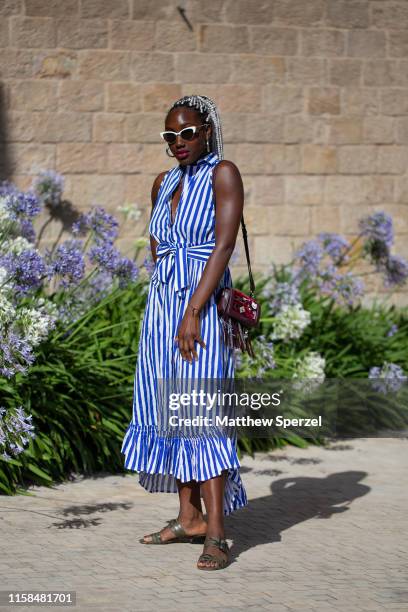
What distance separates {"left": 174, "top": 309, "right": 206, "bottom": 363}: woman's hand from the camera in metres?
4.75

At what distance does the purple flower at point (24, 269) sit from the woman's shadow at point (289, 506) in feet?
5.02

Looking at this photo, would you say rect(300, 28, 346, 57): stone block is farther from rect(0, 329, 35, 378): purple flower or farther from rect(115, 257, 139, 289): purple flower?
rect(0, 329, 35, 378): purple flower

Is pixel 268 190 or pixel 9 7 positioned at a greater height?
pixel 9 7

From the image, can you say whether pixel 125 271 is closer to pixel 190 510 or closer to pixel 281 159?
pixel 190 510

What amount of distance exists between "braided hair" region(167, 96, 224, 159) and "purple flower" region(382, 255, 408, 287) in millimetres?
4022

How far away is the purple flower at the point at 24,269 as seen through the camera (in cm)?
576

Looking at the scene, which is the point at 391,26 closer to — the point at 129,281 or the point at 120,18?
the point at 120,18

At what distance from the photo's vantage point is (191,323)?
475cm

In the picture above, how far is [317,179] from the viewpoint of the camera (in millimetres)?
10398

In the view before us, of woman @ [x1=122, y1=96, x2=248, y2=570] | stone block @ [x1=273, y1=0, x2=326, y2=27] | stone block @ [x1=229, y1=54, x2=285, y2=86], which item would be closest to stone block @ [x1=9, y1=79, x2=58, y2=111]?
stone block @ [x1=229, y1=54, x2=285, y2=86]

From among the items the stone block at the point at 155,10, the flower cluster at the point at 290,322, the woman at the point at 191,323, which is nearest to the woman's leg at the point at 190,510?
the woman at the point at 191,323

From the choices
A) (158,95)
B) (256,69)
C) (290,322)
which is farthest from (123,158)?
(290,322)

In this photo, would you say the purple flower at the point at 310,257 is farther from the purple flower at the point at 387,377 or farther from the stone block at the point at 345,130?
the stone block at the point at 345,130

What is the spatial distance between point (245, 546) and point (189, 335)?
1.06m
